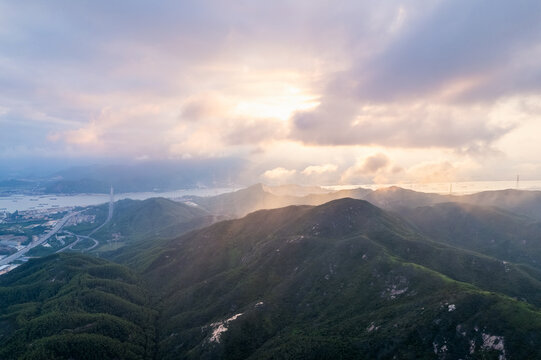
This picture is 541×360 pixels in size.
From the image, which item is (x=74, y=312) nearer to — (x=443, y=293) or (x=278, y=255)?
(x=278, y=255)

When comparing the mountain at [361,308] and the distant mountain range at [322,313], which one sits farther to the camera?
the distant mountain range at [322,313]

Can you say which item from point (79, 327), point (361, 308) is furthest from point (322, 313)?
point (79, 327)

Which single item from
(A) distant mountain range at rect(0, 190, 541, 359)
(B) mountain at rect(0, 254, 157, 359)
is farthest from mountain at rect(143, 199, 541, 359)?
(B) mountain at rect(0, 254, 157, 359)

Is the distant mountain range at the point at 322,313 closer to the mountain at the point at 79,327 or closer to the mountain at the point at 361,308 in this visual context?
the mountain at the point at 361,308

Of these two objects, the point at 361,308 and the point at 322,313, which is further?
the point at 322,313

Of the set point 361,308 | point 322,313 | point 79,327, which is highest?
point 361,308

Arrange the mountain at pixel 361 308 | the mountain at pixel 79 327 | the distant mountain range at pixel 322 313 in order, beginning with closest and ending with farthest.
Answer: the mountain at pixel 361 308, the distant mountain range at pixel 322 313, the mountain at pixel 79 327

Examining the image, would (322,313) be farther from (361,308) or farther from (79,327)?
(79,327)

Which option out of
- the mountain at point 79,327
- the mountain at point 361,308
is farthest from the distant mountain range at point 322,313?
the mountain at point 79,327
